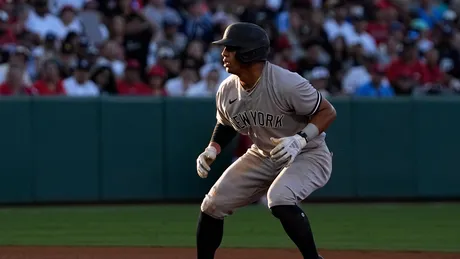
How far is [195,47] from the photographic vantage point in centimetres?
1304

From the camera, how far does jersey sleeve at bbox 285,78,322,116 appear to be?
597 cm

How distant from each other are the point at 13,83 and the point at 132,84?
5.14 ft

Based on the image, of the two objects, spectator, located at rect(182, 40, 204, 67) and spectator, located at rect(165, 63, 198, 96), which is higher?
spectator, located at rect(182, 40, 204, 67)

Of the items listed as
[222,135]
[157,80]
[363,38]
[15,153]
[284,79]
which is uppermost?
[284,79]

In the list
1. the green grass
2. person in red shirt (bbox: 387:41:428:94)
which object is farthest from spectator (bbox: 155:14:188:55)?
person in red shirt (bbox: 387:41:428:94)

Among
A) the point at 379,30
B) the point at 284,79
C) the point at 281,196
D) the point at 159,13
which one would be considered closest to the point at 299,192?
the point at 281,196

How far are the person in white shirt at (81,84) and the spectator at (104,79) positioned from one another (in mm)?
129

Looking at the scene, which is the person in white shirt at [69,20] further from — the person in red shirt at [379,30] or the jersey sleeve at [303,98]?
the jersey sleeve at [303,98]

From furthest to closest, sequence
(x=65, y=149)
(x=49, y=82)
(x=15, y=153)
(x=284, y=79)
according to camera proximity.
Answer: (x=49, y=82) → (x=65, y=149) → (x=15, y=153) → (x=284, y=79)

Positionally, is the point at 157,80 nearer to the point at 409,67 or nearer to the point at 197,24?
the point at 197,24

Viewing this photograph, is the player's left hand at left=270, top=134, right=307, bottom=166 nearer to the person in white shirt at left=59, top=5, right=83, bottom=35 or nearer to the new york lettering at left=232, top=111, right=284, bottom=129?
the new york lettering at left=232, top=111, right=284, bottom=129

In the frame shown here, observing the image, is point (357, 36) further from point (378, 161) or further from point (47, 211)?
point (47, 211)

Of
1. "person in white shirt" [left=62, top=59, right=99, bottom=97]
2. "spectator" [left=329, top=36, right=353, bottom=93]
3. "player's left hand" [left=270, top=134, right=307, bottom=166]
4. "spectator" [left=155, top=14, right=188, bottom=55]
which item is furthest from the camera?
"spectator" [left=329, top=36, right=353, bottom=93]

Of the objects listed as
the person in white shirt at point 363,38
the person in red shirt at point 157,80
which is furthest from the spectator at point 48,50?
the person in white shirt at point 363,38
